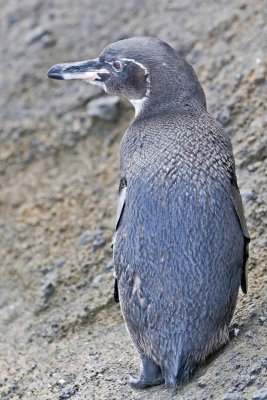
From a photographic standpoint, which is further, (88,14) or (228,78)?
(88,14)

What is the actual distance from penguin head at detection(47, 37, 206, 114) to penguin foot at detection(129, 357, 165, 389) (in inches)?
50.9

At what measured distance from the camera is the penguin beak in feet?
12.7

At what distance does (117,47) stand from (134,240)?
1224 mm

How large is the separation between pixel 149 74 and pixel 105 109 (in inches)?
69.6

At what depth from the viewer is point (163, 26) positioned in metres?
5.66

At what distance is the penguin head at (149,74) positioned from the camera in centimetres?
360

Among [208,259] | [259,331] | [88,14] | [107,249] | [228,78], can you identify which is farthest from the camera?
[88,14]

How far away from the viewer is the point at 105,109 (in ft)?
17.7

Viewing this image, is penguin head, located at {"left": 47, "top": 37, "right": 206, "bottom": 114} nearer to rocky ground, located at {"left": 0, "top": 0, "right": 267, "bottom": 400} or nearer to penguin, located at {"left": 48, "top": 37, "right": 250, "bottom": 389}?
penguin, located at {"left": 48, "top": 37, "right": 250, "bottom": 389}

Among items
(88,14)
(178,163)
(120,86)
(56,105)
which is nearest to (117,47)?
(120,86)

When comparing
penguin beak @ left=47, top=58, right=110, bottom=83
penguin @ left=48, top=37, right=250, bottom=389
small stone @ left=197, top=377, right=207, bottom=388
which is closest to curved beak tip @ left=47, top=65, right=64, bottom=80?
penguin beak @ left=47, top=58, right=110, bottom=83

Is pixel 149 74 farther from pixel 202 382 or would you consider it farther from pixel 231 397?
pixel 231 397

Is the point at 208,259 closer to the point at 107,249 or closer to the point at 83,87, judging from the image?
the point at 107,249

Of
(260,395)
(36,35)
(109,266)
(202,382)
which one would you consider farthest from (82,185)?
(260,395)
